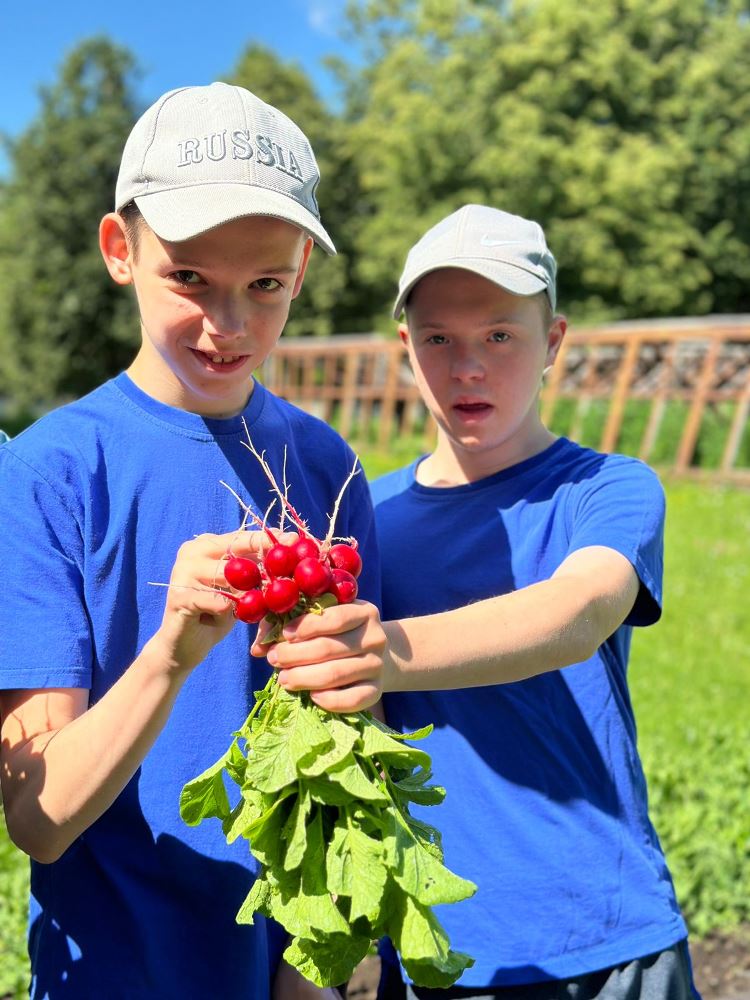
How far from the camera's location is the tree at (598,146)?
29.8m

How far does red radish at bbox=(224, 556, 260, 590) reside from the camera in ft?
4.90

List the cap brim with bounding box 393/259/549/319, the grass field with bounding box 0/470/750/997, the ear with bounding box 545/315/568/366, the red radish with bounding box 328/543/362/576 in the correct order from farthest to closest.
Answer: the grass field with bounding box 0/470/750/997 < the ear with bounding box 545/315/568/366 < the cap brim with bounding box 393/259/549/319 < the red radish with bounding box 328/543/362/576

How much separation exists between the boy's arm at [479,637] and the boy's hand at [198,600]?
11cm

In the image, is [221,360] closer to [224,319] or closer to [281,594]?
[224,319]

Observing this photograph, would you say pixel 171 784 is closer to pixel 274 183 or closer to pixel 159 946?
pixel 159 946

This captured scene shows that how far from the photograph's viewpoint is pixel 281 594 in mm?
1479

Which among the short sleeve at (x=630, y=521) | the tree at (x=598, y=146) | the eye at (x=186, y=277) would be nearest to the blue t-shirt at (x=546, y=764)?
the short sleeve at (x=630, y=521)

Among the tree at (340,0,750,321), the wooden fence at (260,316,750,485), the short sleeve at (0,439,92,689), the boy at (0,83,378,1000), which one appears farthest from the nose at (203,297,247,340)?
the tree at (340,0,750,321)

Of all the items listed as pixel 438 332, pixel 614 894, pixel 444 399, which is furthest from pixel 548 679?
pixel 438 332

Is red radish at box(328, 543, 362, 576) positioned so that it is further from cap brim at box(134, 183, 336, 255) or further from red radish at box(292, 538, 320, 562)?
cap brim at box(134, 183, 336, 255)

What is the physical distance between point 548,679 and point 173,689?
915 millimetres

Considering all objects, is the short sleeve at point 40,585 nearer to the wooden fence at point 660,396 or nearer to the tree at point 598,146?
the wooden fence at point 660,396

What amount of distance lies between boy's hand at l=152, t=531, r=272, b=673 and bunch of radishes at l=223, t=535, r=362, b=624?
0.02 meters

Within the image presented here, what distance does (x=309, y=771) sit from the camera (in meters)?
1.48
